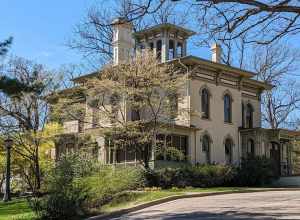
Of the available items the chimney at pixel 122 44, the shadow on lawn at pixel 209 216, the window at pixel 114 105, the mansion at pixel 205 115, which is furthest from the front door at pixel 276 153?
the shadow on lawn at pixel 209 216

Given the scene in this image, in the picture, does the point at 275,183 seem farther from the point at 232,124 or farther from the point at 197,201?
the point at 197,201

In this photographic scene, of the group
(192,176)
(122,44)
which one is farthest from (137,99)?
(122,44)

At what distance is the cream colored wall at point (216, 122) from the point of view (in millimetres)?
37641

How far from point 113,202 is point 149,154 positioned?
37.6 ft

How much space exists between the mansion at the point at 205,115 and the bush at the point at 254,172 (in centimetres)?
287

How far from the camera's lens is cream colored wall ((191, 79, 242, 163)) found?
Answer: 37.6 meters

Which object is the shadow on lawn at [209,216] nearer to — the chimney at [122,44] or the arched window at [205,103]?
the arched window at [205,103]

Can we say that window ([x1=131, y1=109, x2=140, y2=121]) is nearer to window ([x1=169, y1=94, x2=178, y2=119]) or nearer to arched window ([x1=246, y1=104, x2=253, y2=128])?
window ([x1=169, y1=94, x2=178, y2=119])

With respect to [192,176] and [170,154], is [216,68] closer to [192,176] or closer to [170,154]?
[170,154]

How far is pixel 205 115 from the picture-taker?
38.8 metres

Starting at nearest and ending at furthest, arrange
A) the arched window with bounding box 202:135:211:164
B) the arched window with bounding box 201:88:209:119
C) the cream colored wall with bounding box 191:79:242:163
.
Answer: the cream colored wall with bounding box 191:79:242:163 < the arched window with bounding box 201:88:209:119 < the arched window with bounding box 202:135:211:164

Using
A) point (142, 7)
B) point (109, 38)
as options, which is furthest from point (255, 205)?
point (109, 38)

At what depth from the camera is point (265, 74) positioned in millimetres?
52406

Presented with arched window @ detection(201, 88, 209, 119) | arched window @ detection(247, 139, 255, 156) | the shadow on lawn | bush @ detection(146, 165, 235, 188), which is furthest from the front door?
the shadow on lawn
